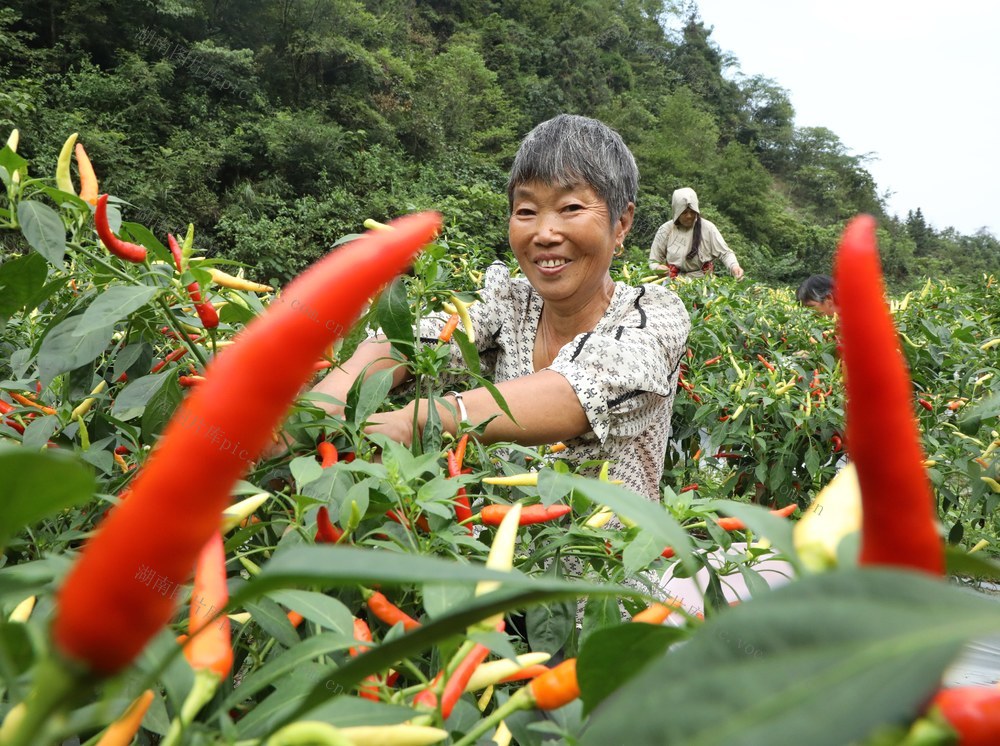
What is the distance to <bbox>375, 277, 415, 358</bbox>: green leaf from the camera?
0.87 meters

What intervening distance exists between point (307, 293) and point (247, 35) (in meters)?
19.5

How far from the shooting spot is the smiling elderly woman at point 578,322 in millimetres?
1509

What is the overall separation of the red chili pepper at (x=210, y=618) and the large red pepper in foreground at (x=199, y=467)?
6.4 inches

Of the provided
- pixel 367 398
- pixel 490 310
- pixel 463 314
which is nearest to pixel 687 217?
pixel 490 310

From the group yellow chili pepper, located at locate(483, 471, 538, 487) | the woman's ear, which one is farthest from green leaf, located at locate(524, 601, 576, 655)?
the woman's ear

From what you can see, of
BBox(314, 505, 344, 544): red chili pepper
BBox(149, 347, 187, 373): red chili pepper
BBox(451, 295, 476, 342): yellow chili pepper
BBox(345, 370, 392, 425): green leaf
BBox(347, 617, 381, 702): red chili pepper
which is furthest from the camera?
BBox(451, 295, 476, 342): yellow chili pepper

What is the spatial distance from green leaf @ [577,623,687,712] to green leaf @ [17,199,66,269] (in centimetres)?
63

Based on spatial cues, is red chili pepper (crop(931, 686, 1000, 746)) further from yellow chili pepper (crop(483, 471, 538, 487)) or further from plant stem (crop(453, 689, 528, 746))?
yellow chili pepper (crop(483, 471, 538, 487))

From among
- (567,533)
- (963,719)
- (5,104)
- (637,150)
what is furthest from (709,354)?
(637,150)

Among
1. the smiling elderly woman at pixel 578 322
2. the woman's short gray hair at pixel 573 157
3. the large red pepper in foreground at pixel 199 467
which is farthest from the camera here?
the woman's short gray hair at pixel 573 157

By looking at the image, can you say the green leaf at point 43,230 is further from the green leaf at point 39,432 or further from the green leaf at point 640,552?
the green leaf at point 640,552

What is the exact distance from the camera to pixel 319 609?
45 cm

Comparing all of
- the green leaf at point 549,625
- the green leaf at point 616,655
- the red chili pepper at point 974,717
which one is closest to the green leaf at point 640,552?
the green leaf at point 549,625

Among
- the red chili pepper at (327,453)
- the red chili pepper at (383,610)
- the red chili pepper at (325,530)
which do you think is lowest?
the red chili pepper at (383,610)
